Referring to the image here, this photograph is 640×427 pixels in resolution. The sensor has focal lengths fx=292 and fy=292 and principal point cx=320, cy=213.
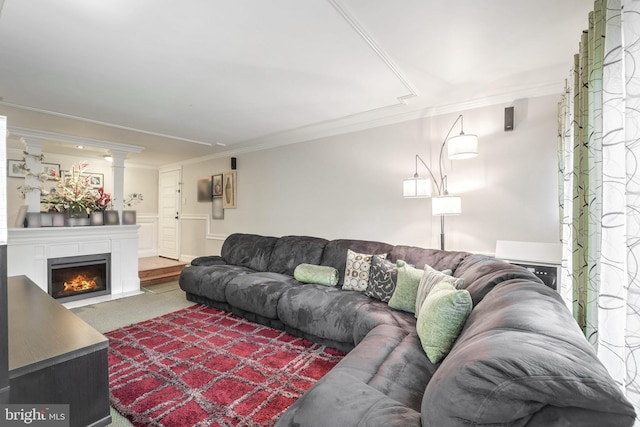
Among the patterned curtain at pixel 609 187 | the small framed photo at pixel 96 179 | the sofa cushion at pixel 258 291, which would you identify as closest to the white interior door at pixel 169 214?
the small framed photo at pixel 96 179

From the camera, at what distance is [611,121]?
129 centimetres

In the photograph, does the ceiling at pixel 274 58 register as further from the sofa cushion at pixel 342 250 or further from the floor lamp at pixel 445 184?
the sofa cushion at pixel 342 250

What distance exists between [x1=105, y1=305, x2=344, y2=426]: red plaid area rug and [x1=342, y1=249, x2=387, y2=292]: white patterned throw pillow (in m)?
0.65

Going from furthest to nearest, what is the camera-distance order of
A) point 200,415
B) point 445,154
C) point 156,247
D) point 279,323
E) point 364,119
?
1. point 156,247
2. point 364,119
3. point 445,154
4. point 279,323
5. point 200,415

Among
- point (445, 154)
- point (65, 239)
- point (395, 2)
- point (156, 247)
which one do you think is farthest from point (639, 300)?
point (156, 247)

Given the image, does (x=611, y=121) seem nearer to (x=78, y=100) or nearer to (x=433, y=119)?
(x=433, y=119)

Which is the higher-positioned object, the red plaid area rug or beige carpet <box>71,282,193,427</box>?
the red plaid area rug

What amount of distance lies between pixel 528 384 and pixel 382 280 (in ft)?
6.66

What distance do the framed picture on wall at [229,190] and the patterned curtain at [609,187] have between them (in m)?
4.67

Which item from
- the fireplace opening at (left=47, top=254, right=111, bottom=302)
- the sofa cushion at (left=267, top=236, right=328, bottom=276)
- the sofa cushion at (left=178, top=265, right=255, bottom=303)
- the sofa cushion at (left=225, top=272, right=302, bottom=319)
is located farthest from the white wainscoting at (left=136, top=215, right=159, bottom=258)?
the sofa cushion at (left=225, top=272, right=302, bottom=319)

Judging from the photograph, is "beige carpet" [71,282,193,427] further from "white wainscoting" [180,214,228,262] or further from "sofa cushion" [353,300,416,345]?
"sofa cushion" [353,300,416,345]

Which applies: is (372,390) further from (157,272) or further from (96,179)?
(96,179)

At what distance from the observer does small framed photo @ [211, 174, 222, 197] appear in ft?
18.2

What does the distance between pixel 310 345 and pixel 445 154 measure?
240cm
